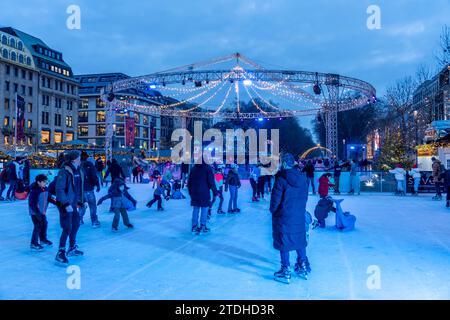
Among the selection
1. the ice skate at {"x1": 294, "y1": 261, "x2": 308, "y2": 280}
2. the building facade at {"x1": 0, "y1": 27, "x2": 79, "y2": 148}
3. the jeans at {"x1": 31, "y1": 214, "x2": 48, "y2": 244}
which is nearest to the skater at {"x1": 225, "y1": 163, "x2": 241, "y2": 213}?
the jeans at {"x1": 31, "y1": 214, "x2": 48, "y2": 244}

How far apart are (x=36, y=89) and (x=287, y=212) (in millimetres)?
56060

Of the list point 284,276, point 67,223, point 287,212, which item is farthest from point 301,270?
point 67,223

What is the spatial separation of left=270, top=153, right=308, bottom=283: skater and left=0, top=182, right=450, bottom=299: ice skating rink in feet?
1.22

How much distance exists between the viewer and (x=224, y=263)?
5.60m

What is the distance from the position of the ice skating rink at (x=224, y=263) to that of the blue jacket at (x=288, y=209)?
467 mm

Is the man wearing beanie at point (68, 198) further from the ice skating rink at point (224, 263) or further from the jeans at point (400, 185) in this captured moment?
the jeans at point (400, 185)

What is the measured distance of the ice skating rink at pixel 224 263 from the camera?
170 inches

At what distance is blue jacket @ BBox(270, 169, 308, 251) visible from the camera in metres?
4.75

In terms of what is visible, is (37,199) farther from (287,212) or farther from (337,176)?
(337,176)

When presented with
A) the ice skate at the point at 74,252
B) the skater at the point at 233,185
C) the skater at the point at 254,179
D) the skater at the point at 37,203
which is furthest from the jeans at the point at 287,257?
the skater at the point at 254,179

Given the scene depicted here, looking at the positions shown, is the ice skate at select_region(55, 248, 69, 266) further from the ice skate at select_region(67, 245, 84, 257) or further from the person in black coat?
the person in black coat

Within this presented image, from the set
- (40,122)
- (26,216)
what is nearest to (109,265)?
(26,216)
